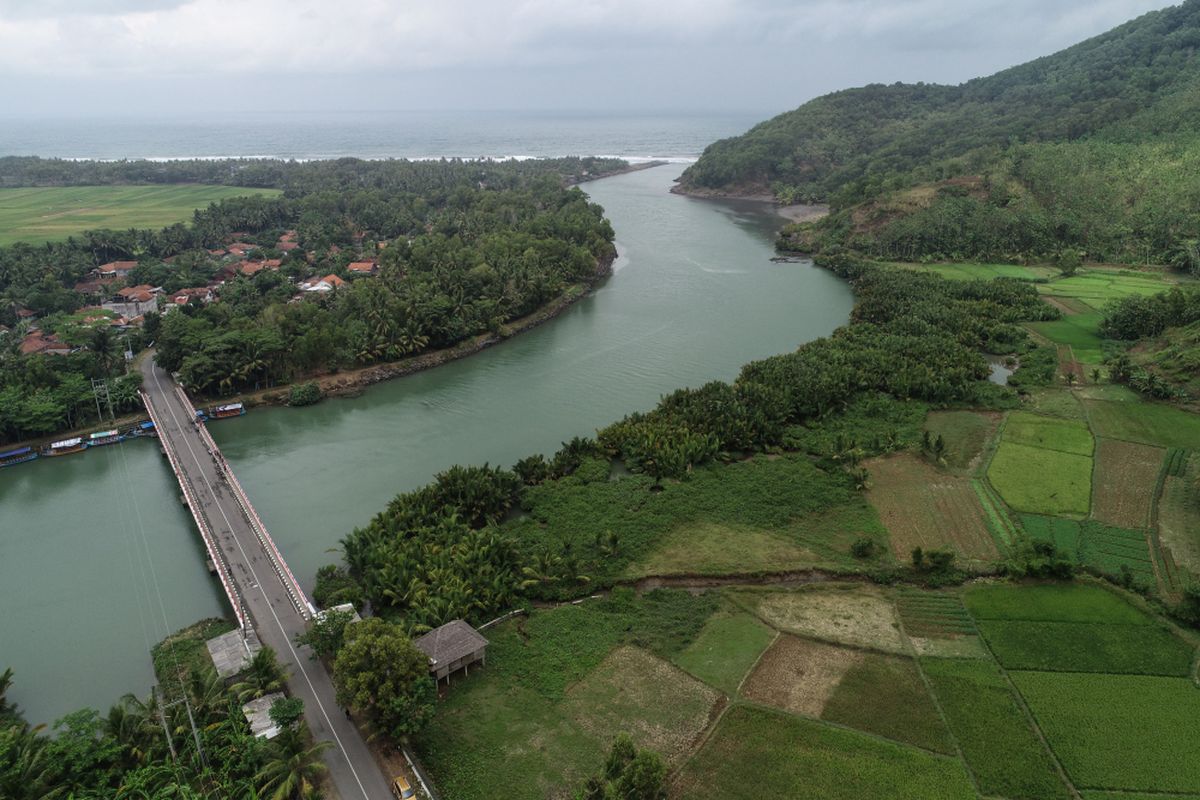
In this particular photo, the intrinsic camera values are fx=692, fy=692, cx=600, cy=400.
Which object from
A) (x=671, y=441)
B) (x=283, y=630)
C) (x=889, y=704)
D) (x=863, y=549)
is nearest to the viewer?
(x=889, y=704)

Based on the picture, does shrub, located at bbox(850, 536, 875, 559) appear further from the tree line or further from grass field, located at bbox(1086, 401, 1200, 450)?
grass field, located at bbox(1086, 401, 1200, 450)

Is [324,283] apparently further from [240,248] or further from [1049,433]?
[1049,433]

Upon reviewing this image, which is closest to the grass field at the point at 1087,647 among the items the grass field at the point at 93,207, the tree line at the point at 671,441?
the tree line at the point at 671,441

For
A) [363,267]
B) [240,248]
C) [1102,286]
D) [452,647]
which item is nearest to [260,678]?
[452,647]

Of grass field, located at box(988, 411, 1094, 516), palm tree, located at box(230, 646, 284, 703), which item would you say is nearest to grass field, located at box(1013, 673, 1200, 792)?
grass field, located at box(988, 411, 1094, 516)

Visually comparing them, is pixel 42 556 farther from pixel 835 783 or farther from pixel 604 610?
pixel 835 783

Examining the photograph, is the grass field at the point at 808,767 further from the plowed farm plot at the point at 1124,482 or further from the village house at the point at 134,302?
the village house at the point at 134,302
